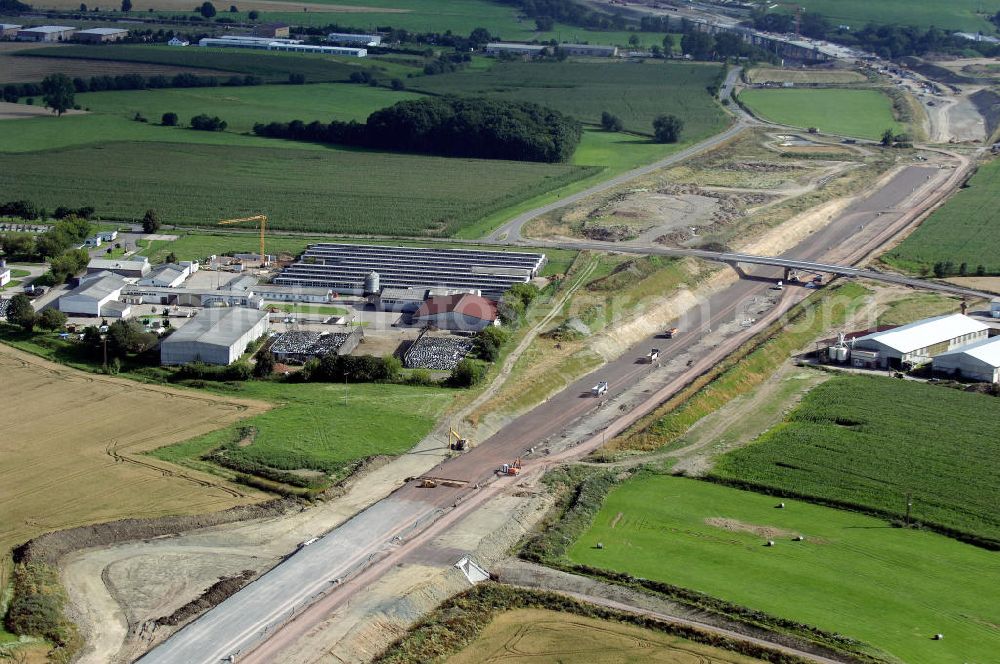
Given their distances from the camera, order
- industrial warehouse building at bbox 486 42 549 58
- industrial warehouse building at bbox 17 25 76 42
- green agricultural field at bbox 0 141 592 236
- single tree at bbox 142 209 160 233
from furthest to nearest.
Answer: industrial warehouse building at bbox 486 42 549 58
industrial warehouse building at bbox 17 25 76 42
green agricultural field at bbox 0 141 592 236
single tree at bbox 142 209 160 233

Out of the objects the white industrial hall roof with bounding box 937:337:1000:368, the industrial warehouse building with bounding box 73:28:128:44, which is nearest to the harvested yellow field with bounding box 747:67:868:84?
the industrial warehouse building with bounding box 73:28:128:44

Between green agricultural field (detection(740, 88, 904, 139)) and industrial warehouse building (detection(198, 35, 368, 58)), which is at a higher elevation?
industrial warehouse building (detection(198, 35, 368, 58))

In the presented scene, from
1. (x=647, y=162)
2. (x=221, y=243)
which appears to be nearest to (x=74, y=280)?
(x=221, y=243)

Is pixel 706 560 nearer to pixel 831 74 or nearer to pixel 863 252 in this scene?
pixel 863 252

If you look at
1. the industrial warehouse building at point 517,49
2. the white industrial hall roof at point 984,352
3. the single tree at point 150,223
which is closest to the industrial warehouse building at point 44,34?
the industrial warehouse building at point 517,49

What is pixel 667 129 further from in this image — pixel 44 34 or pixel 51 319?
pixel 44 34

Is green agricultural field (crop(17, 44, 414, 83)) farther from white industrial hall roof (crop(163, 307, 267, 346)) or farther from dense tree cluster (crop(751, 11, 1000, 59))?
white industrial hall roof (crop(163, 307, 267, 346))

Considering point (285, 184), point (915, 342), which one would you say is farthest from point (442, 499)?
point (285, 184)
